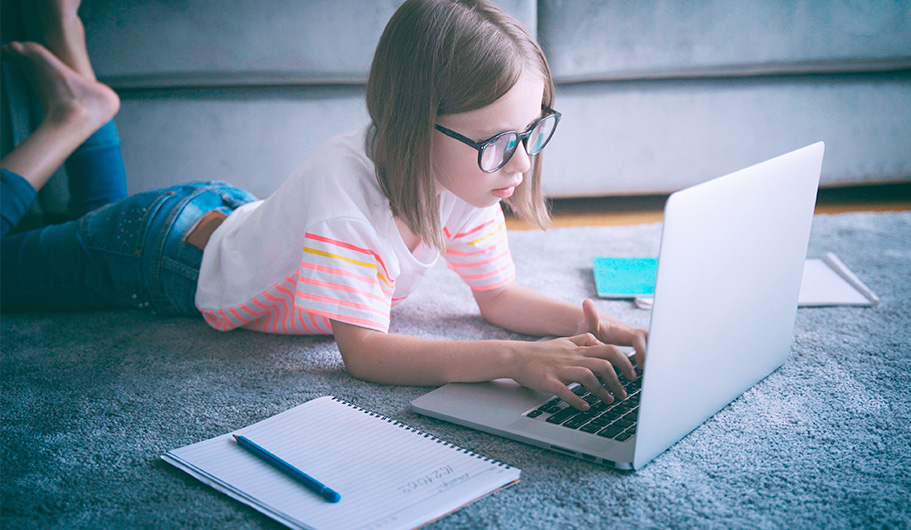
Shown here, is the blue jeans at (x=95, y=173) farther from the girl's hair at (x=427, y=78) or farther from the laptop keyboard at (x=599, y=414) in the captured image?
the laptop keyboard at (x=599, y=414)

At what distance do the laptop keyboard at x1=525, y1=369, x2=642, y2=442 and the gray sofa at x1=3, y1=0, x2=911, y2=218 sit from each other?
93cm

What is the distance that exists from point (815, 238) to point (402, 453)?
1119mm

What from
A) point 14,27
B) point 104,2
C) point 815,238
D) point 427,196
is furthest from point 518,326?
point 14,27

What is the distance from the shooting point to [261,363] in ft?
3.05

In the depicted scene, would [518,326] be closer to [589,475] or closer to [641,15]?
[589,475]

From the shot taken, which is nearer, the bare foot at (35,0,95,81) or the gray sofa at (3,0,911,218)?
the bare foot at (35,0,95,81)

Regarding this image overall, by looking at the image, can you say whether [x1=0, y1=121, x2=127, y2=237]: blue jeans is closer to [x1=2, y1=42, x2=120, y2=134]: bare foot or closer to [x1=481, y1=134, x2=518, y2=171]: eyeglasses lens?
[x1=2, y1=42, x2=120, y2=134]: bare foot

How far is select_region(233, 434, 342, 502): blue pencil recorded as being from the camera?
577 millimetres

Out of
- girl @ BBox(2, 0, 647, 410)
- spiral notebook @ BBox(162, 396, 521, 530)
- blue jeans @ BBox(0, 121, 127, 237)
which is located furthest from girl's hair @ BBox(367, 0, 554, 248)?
blue jeans @ BBox(0, 121, 127, 237)

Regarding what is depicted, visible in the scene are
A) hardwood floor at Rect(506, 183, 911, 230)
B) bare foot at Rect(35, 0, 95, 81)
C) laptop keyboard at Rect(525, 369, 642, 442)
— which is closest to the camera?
laptop keyboard at Rect(525, 369, 642, 442)

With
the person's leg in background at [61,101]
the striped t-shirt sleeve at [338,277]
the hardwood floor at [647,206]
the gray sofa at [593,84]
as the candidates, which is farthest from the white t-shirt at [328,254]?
the hardwood floor at [647,206]

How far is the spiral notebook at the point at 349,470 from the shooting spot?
0.56 metres

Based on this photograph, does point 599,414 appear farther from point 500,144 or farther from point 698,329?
point 500,144

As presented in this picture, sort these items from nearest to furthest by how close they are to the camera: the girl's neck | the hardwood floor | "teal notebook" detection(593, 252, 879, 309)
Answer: the girl's neck < "teal notebook" detection(593, 252, 879, 309) < the hardwood floor
